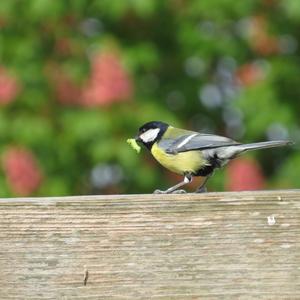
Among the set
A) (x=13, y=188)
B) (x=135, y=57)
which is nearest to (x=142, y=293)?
(x=13, y=188)

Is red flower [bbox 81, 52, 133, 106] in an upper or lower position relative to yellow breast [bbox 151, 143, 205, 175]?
lower

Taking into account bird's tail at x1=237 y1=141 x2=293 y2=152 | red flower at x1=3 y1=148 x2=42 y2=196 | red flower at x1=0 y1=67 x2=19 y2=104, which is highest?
bird's tail at x1=237 y1=141 x2=293 y2=152

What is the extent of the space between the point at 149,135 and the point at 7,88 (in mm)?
2284

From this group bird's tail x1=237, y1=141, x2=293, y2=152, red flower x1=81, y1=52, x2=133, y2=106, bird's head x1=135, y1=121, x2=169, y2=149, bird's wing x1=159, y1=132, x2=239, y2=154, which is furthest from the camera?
red flower x1=81, y1=52, x2=133, y2=106

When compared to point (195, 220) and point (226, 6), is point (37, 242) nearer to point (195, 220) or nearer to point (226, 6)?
point (195, 220)

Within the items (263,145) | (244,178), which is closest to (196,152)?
(263,145)

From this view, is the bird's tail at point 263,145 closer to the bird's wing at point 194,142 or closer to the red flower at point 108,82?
the bird's wing at point 194,142

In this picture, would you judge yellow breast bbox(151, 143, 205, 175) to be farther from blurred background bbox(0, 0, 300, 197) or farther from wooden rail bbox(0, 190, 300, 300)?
blurred background bbox(0, 0, 300, 197)

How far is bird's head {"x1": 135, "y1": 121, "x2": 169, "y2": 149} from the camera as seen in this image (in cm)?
371

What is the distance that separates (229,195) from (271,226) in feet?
0.36

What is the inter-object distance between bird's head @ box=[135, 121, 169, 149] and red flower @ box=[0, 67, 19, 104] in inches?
87.9

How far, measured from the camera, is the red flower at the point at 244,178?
18.0 feet

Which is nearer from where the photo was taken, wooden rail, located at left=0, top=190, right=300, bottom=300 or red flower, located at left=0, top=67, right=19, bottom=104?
wooden rail, located at left=0, top=190, right=300, bottom=300

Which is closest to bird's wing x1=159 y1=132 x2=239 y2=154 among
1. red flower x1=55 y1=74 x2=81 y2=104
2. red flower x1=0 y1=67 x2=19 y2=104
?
red flower x1=0 y1=67 x2=19 y2=104
